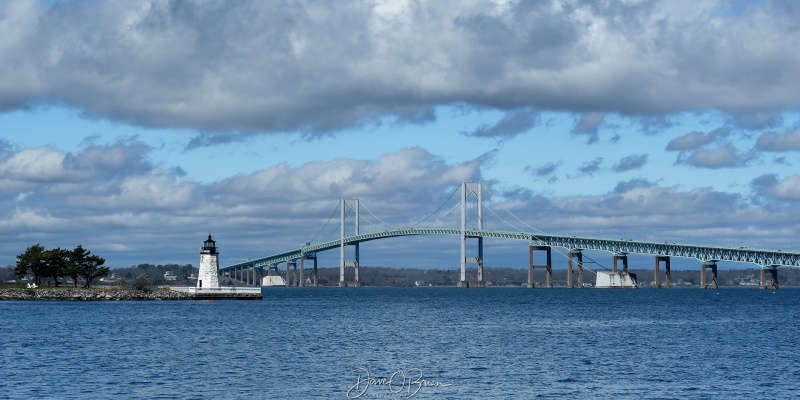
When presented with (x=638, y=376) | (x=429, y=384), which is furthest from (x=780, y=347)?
(x=429, y=384)

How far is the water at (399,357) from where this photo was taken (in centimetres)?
2686

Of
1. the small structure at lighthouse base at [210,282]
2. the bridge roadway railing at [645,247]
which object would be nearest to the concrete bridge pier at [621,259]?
the bridge roadway railing at [645,247]

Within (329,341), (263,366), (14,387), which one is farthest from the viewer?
(329,341)

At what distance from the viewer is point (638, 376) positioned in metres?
29.7

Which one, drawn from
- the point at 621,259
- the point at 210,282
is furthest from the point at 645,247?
the point at 210,282

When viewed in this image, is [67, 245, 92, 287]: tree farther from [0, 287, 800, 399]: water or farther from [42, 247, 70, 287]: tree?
[0, 287, 800, 399]: water

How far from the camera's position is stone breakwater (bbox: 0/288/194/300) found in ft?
267

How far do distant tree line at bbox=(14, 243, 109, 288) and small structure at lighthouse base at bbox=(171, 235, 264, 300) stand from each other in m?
12.3

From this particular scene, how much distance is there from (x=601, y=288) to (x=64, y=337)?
117 m

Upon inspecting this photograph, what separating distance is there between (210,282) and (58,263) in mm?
17734

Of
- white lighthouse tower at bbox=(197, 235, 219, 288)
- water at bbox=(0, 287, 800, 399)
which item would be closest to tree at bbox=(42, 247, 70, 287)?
white lighthouse tower at bbox=(197, 235, 219, 288)

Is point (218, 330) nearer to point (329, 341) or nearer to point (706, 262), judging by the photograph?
point (329, 341)
